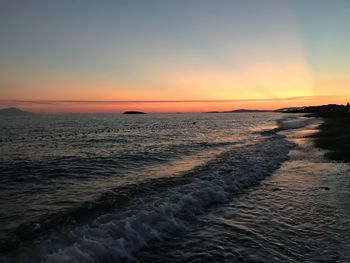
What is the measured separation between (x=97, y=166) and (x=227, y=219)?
11.4m

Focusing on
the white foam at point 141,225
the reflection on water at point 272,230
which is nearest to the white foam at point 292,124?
the white foam at point 141,225

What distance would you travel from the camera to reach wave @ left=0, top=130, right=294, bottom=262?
22.6 ft

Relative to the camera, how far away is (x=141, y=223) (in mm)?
8805

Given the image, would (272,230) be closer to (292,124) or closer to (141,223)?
(141,223)

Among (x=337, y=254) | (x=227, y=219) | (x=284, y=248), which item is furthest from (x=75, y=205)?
(x=337, y=254)

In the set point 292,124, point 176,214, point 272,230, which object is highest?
point 272,230

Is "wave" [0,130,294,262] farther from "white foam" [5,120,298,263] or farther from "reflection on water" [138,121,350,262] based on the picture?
"reflection on water" [138,121,350,262]

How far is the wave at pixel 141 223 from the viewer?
6.90 meters

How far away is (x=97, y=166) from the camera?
1906cm

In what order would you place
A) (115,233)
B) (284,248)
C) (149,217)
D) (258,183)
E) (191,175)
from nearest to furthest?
(284,248) → (115,233) → (149,217) → (258,183) → (191,175)

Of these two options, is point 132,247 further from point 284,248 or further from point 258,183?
point 258,183

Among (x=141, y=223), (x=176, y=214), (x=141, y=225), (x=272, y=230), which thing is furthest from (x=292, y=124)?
(x=141, y=225)

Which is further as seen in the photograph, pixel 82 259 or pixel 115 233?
pixel 115 233

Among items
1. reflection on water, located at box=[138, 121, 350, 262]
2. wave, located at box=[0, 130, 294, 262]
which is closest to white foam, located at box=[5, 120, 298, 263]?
wave, located at box=[0, 130, 294, 262]
